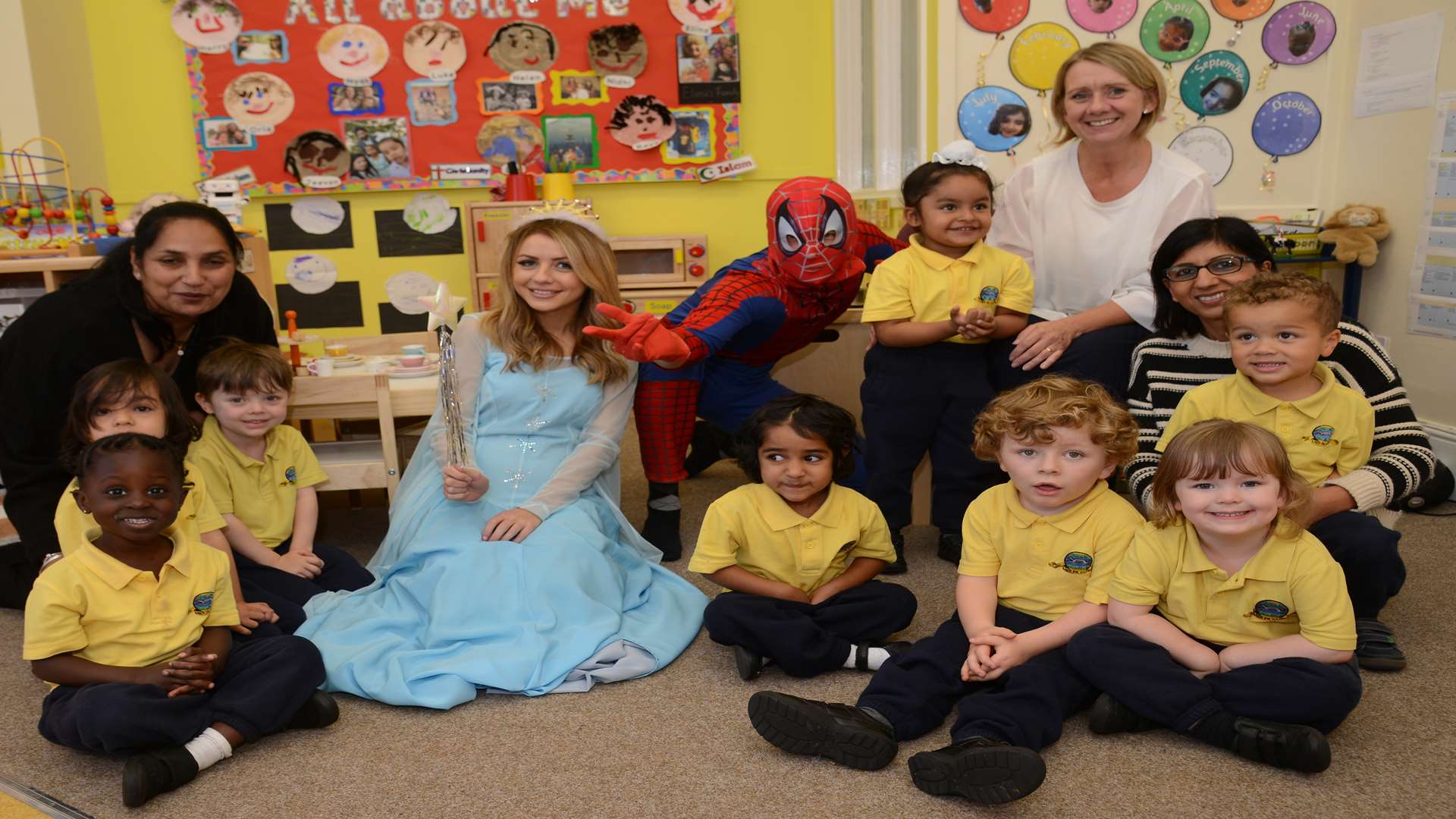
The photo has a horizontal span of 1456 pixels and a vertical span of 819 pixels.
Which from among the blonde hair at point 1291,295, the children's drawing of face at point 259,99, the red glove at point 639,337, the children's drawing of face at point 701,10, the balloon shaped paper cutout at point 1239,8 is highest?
the children's drawing of face at point 701,10

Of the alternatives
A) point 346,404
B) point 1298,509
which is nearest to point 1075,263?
point 1298,509

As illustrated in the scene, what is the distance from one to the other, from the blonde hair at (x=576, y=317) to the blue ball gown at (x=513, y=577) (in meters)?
0.04

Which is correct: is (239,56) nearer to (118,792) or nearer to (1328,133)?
(118,792)

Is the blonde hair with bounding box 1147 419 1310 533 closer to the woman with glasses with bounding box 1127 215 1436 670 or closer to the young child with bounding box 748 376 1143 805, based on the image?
the young child with bounding box 748 376 1143 805

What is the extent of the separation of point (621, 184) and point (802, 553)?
3.27 m

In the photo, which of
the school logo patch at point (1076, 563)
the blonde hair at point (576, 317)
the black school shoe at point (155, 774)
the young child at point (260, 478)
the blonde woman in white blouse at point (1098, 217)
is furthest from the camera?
the blonde woman in white blouse at point (1098, 217)

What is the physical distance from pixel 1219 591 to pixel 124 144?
16.6 ft

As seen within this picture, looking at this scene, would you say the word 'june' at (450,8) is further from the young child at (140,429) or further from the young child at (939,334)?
the young child at (140,429)

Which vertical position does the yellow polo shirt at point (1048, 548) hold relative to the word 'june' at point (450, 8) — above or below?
below

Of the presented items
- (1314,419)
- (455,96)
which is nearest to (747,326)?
(1314,419)

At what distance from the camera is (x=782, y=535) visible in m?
2.04

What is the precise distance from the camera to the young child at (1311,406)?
6.19 feet

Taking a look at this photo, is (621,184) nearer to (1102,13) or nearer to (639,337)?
(1102,13)

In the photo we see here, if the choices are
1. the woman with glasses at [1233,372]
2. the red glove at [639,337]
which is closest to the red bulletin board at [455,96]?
the red glove at [639,337]
